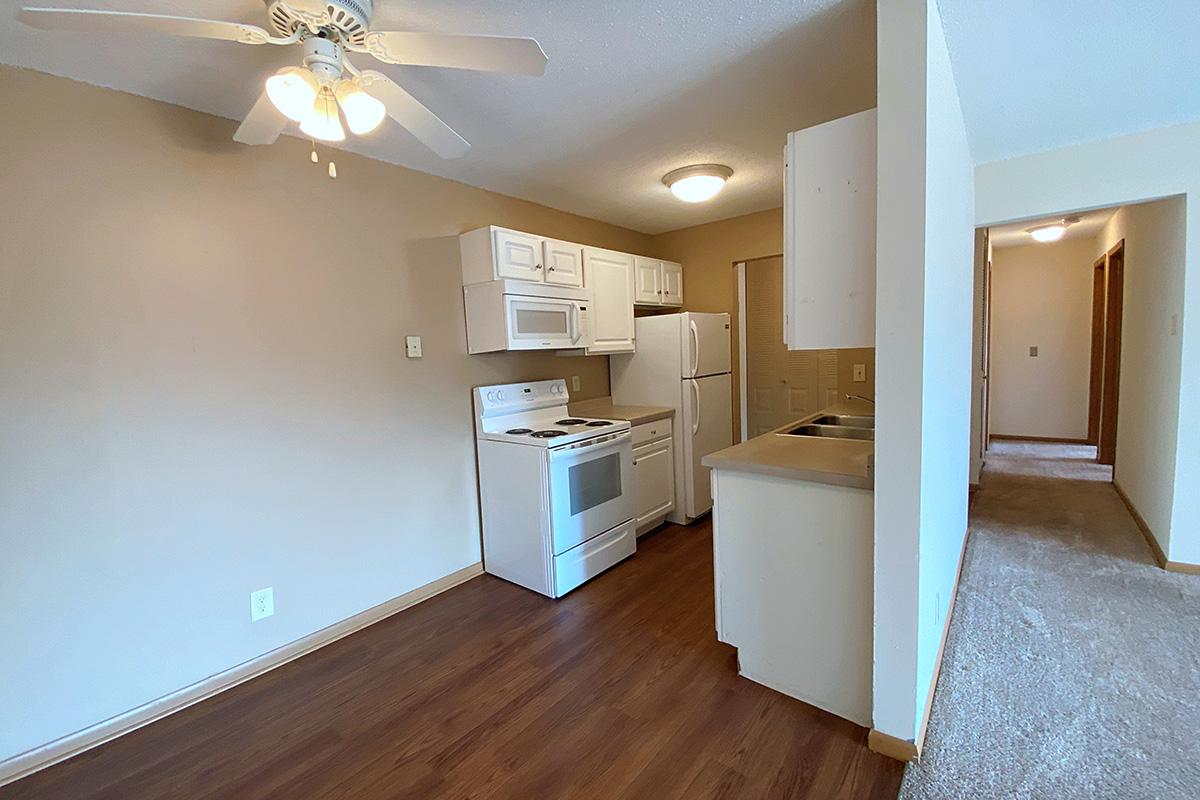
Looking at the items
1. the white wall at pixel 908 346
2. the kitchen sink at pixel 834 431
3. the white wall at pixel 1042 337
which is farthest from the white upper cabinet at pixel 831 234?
the white wall at pixel 1042 337

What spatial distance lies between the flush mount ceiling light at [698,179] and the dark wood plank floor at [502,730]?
2.33 metres

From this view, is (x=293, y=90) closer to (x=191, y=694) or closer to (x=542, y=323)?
(x=542, y=323)

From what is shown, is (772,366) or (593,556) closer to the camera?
(593,556)

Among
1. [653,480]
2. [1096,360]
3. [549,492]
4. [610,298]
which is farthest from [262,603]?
[1096,360]

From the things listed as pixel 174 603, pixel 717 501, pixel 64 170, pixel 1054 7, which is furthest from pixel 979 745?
pixel 64 170

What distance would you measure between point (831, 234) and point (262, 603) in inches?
108

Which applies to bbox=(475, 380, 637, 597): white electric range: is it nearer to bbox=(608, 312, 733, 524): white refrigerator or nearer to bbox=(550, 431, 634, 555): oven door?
bbox=(550, 431, 634, 555): oven door

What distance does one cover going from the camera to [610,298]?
3.57 meters

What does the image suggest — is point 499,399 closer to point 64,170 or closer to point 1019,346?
point 64,170

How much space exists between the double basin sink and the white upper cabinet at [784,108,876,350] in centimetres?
92

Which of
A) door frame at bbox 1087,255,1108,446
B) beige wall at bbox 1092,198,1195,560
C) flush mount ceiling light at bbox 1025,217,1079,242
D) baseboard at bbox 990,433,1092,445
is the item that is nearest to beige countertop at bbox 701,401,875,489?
beige wall at bbox 1092,198,1195,560

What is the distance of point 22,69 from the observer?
1692 mm

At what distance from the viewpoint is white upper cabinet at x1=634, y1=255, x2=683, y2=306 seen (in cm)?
383

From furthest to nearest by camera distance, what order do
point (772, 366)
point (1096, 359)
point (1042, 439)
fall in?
point (1042, 439)
point (1096, 359)
point (772, 366)
